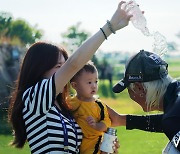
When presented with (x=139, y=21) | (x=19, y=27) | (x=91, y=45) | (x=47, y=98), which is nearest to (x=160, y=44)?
(x=139, y=21)

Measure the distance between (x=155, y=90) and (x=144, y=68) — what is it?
0.18 m

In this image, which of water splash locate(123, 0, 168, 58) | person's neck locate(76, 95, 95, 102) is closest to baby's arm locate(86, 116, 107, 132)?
person's neck locate(76, 95, 95, 102)

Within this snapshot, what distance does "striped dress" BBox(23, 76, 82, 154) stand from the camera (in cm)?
312

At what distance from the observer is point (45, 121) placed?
3172 mm

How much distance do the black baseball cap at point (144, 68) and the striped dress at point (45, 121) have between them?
45 centimetres

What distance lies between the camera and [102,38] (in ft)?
9.71

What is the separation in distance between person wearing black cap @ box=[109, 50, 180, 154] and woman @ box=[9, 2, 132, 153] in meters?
0.25

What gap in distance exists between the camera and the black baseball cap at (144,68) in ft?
9.48

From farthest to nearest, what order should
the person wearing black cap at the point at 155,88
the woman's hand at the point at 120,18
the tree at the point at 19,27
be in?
the tree at the point at 19,27 < the woman's hand at the point at 120,18 < the person wearing black cap at the point at 155,88

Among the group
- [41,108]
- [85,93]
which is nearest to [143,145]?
[85,93]

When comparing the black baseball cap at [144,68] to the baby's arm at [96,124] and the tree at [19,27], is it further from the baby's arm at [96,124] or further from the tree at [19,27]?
the tree at [19,27]

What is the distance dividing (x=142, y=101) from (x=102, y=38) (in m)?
0.42

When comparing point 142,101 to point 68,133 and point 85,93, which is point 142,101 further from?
point 85,93

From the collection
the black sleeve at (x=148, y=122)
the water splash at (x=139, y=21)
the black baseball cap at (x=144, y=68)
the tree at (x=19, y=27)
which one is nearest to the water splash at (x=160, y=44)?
the water splash at (x=139, y=21)
